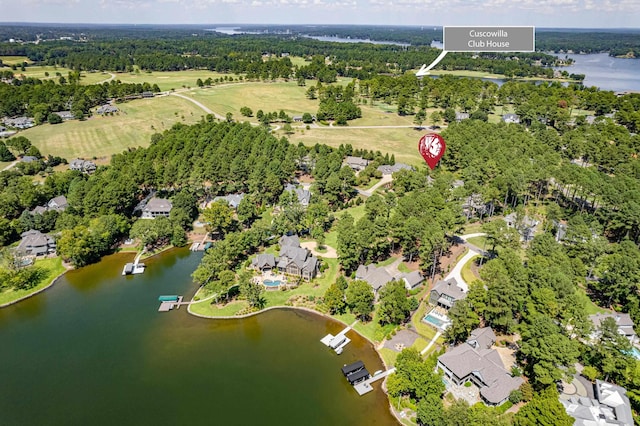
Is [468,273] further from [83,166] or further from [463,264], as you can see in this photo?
[83,166]

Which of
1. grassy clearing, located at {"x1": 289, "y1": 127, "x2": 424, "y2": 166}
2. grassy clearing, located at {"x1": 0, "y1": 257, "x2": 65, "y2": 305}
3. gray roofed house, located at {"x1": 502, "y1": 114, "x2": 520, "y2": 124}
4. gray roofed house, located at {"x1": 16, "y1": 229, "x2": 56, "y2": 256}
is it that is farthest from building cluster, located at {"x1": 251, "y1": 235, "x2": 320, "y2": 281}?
gray roofed house, located at {"x1": 502, "y1": 114, "x2": 520, "y2": 124}

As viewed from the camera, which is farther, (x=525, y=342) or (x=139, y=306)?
(x=139, y=306)

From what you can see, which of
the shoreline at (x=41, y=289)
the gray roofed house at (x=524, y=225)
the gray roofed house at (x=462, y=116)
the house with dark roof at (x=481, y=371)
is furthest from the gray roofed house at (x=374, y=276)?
the gray roofed house at (x=462, y=116)

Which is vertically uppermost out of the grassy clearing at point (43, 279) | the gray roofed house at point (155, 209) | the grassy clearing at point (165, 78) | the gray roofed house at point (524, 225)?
the grassy clearing at point (165, 78)

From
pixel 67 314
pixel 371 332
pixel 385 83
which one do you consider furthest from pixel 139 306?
pixel 385 83

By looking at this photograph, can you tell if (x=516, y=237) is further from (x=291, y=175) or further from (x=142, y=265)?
(x=142, y=265)

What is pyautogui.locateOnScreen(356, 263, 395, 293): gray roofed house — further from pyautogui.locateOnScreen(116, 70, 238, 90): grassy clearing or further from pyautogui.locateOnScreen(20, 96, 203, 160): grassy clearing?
pyautogui.locateOnScreen(116, 70, 238, 90): grassy clearing

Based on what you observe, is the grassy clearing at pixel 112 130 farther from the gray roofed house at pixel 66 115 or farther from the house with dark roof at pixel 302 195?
the house with dark roof at pixel 302 195
